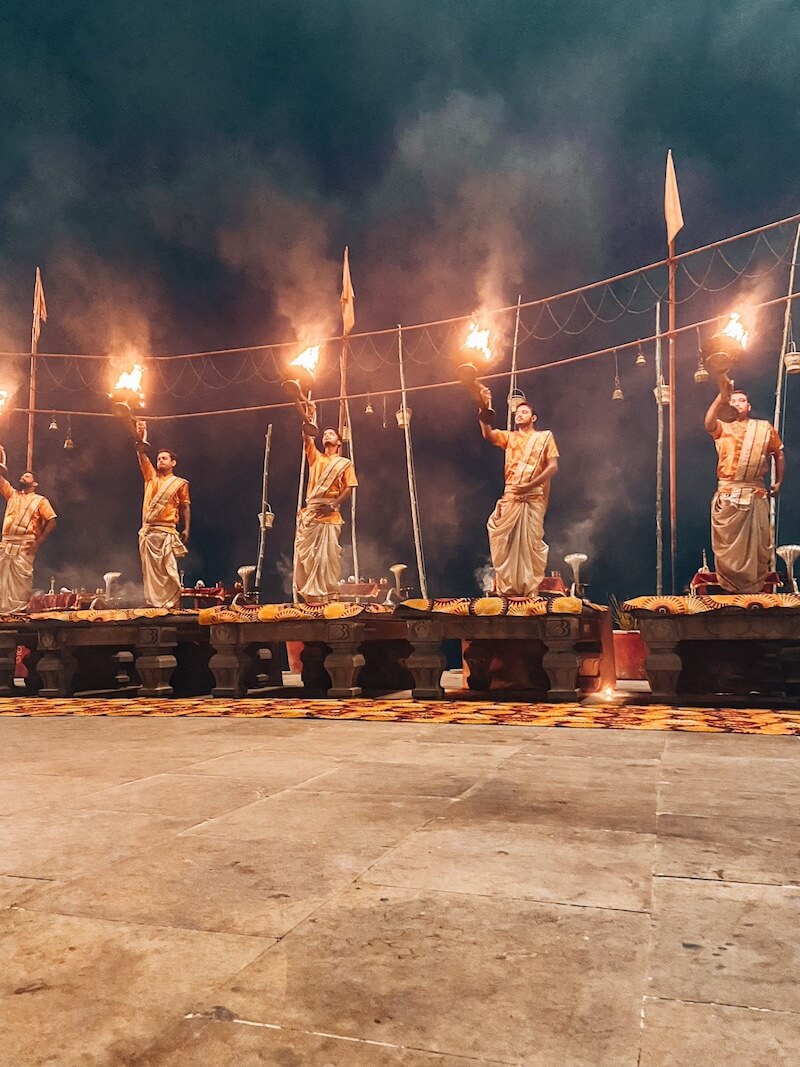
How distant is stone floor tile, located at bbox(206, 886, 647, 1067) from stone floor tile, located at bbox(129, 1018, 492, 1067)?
28 millimetres

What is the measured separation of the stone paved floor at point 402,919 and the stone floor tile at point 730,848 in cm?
1

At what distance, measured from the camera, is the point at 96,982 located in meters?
1.39

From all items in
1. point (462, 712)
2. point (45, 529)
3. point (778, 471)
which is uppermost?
point (778, 471)

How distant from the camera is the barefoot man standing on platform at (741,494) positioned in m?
6.95

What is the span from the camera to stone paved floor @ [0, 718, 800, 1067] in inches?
47.3

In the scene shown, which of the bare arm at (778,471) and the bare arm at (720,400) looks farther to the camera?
the bare arm at (778,471)

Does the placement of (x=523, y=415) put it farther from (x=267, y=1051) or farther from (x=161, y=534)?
(x=267, y=1051)

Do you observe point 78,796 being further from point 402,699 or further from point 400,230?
point 400,230

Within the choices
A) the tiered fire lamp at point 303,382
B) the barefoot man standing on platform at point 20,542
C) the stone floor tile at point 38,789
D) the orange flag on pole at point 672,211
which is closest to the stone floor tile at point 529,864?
the stone floor tile at point 38,789

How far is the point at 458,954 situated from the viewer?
149cm

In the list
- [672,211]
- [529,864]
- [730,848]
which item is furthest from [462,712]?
[672,211]

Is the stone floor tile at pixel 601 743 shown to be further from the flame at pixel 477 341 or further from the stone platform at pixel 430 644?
the flame at pixel 477 341

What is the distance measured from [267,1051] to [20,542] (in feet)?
34.8

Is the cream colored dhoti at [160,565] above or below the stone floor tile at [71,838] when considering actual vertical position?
above
